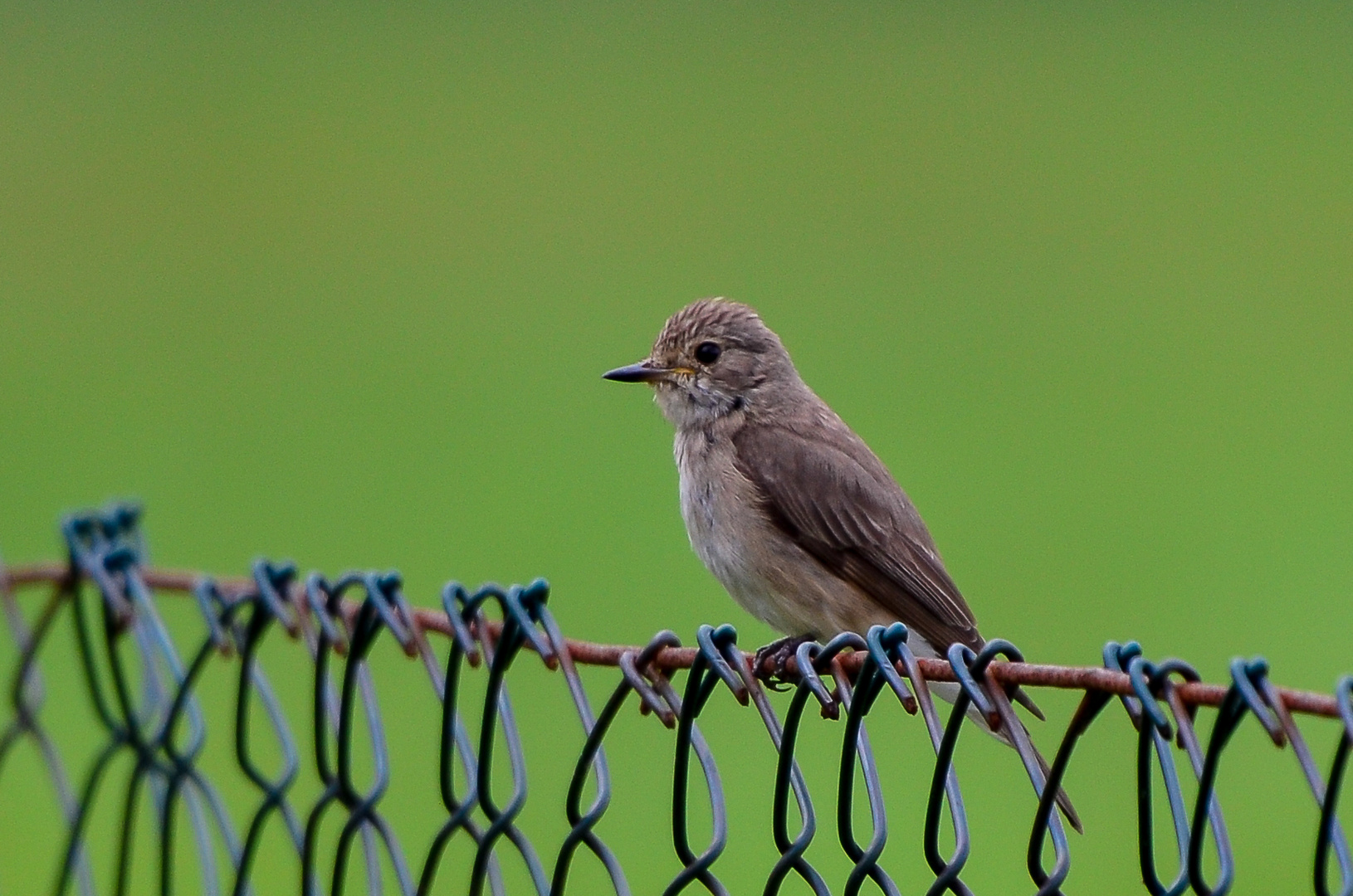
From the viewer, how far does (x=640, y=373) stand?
6016 mm

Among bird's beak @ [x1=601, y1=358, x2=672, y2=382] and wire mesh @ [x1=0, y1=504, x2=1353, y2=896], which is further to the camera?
bird's beak @ [x1=601, y1=358, x2=672, y2=382]

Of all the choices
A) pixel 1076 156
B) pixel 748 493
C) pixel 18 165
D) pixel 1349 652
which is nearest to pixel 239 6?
pixel 18 165

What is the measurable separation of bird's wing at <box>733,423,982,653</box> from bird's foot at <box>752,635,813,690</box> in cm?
55

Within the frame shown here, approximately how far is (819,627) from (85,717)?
5432 mm

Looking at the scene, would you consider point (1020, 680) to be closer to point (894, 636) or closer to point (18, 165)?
point (894, 636)

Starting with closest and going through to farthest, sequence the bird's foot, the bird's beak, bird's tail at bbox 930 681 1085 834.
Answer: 1. bird's tail at bbox 930 681 1085 834
2. the bird's foot
3. the bird's beak

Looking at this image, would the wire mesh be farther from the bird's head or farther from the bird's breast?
the bird's head

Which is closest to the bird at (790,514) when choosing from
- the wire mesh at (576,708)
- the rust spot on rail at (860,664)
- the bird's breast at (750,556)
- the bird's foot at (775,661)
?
the bird's breast at (750,556)

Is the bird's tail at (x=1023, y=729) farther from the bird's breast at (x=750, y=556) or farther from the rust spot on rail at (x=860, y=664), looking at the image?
the bird's breast at (x=750, y=556)

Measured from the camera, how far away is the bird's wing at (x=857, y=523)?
5484 mm

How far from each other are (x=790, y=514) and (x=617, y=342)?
8.67 meters

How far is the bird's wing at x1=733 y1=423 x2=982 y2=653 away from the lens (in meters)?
5.48

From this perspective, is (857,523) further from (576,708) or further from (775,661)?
(576,708)

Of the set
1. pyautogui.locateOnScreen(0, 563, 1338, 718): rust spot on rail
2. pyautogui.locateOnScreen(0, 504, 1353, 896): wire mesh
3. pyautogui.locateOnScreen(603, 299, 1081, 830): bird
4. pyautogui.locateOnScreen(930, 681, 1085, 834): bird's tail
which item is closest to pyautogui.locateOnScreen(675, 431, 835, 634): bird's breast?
pyautogui.locateOnScreen(603, 299, 1081, 830): bird
